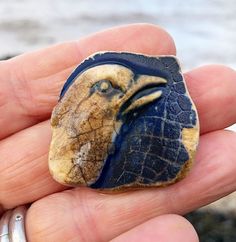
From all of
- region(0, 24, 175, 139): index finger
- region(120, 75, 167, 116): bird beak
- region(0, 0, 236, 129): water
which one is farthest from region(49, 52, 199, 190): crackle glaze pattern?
region(0, 0, 236, 129): water

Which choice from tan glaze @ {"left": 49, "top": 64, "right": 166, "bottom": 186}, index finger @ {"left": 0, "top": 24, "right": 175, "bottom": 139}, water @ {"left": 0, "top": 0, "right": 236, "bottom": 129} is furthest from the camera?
water @ {"left": 0, "top": 0, "right": 236, "bottom": 129}

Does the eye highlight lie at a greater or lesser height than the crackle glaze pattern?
greater

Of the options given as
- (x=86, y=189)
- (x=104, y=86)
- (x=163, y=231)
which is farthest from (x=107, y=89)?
(x=163, y=231)

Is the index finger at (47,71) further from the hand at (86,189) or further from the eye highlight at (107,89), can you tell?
the eye highlight at (107,89)

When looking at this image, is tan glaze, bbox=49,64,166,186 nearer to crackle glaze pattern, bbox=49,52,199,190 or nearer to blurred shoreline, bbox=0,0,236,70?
crackle glaze pattern, bbox=49,52,199,190

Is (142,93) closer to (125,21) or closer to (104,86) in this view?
(104,86)

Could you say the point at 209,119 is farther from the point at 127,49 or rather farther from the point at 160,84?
the point at 127,49

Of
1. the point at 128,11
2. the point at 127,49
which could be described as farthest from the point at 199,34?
the point at 127,49
